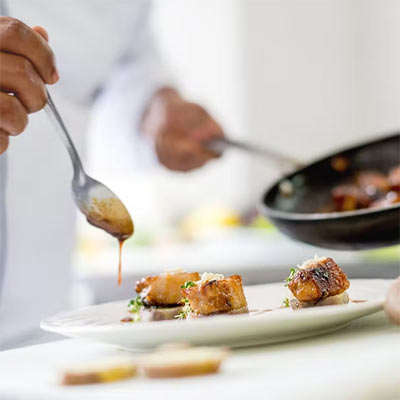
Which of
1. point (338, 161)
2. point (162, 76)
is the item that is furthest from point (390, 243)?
point (162, 76)

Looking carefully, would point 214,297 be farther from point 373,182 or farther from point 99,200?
point 373,182

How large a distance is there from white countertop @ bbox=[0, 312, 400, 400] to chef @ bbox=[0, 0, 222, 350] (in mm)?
184

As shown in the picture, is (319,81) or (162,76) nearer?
(162,76)

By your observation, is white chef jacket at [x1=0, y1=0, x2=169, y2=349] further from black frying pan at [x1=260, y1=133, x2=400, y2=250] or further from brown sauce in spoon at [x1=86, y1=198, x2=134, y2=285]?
black frying pan at [x1=260, y1=133, x2=400, y2=250]

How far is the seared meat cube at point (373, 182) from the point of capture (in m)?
0.96

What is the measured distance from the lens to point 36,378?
428mm

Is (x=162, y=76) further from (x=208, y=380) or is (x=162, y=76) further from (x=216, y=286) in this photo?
(x=208, y=380)

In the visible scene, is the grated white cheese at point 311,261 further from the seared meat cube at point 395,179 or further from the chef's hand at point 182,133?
the chef's hand at point 182,133

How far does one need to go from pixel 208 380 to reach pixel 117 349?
0.16m

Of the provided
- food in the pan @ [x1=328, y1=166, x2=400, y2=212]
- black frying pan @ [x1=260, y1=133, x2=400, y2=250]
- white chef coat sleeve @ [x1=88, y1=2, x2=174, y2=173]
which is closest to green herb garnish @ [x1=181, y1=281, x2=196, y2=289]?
black frying pan @ [x1=260, y1=133, x2=400, y2=250]

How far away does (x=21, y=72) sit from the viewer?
0.51m

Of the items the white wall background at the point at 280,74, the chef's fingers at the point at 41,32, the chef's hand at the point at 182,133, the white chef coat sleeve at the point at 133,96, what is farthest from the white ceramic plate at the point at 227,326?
the white wall background at the point at 280,74

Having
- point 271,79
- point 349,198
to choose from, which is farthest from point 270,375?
point 271,79

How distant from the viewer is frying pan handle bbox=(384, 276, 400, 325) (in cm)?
51
